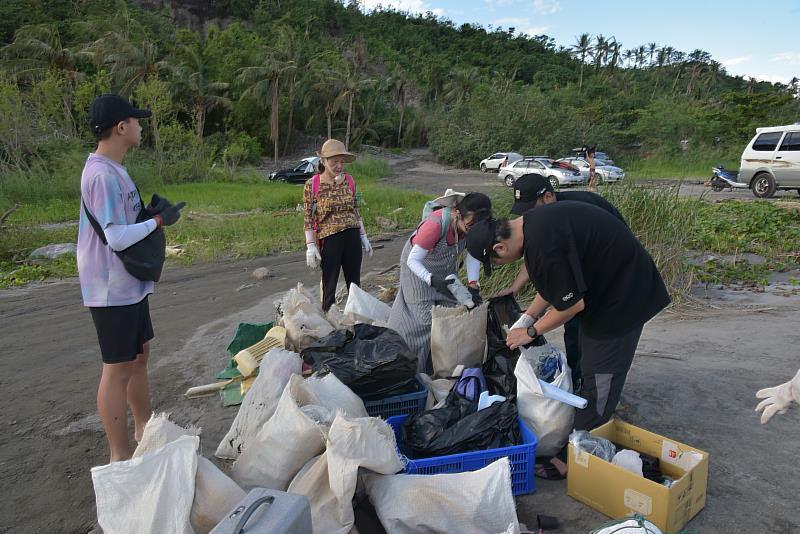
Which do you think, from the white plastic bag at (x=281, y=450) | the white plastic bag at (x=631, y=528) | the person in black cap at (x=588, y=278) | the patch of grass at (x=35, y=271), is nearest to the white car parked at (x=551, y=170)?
the patch of grass at (x=35, y=271)

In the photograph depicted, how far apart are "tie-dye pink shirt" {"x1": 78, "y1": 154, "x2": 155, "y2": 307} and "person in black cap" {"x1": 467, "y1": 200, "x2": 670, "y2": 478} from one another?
155cm

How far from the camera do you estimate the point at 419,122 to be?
156 feet

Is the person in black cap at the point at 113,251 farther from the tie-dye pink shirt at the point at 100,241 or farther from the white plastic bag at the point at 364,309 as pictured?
the white plastic bag at the point at 364,309

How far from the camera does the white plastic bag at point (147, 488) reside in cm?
192

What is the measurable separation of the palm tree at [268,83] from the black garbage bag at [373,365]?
35.7 metres

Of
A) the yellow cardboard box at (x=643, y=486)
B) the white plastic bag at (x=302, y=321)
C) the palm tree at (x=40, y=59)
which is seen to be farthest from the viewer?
the palm tree at (x=40, y=59)

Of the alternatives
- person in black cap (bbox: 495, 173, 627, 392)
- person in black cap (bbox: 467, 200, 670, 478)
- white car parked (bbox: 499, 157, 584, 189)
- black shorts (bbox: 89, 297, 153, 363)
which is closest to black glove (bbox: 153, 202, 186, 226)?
black shorts (bbox: 89, 297, 153, 363)

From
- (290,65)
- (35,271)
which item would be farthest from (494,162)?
(35,271)

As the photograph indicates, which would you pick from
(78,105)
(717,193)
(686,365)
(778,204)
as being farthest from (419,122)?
(686,365)

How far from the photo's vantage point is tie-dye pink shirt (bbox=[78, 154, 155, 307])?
2455mm

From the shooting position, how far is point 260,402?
9.09 feet

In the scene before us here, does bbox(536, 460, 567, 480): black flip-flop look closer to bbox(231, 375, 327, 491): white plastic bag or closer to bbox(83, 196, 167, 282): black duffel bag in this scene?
bbox(231, 375, 327, 491): white plastic bag

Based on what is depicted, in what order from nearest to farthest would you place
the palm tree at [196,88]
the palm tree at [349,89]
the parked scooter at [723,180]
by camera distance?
the parked scooter at [723,180] < the palm tree at [196,88] < the palm tree at [349,89]

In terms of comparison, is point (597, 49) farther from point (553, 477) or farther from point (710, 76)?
point (553, 477)
